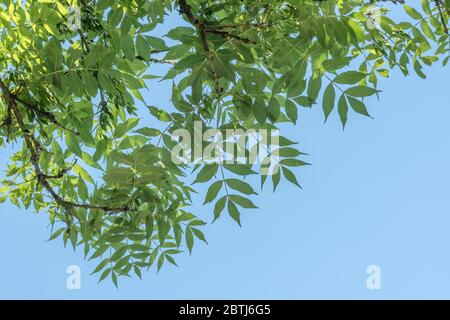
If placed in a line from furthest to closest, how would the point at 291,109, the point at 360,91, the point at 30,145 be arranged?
the point at 30,145 < the point at 291,109 < the point at 360,91

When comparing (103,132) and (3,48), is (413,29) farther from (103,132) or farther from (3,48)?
(3,48)

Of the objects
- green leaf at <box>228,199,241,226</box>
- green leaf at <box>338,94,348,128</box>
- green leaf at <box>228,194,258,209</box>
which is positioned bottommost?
green leaf at <box>228,199,241,226</box>

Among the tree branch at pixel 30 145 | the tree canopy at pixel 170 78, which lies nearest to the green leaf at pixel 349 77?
the tree canopy at pixel 170 78

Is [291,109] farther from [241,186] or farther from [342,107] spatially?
[241,186]

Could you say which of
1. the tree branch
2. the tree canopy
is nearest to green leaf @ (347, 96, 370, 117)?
the tree canopy

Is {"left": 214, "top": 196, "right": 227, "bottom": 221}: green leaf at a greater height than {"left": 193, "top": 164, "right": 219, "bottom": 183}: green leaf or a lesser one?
lesser

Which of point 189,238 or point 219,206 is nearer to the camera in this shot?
point 219,206

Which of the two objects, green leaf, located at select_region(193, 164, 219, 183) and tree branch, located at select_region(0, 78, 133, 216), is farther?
tree branch, located at select_region(0, 78, 133, 216)

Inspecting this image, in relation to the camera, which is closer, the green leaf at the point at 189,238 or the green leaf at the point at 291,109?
the green leaf at the point at 291,109

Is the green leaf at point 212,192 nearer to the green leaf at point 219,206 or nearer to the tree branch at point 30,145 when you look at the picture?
the green leaf at point 219,206

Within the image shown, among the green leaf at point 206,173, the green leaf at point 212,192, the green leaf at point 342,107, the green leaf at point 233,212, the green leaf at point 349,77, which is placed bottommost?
the green leaf at point 233,212

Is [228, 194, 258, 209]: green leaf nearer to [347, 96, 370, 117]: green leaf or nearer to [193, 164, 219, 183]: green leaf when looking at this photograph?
[193, 164, 219, 183]: green leaf

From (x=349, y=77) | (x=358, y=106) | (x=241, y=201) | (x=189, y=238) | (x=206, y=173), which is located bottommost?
(x=189, y=238)

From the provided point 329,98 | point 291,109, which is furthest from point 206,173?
point 329,98
